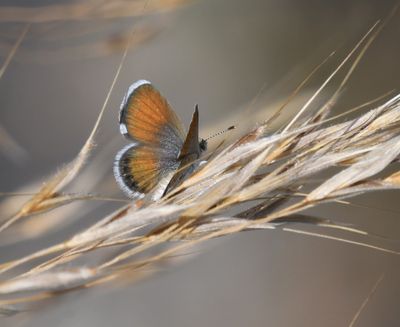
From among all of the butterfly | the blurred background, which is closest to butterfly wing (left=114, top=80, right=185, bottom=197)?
the butterfly

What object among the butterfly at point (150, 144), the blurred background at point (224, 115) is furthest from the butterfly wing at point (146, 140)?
the blurred background at point (224, 115)

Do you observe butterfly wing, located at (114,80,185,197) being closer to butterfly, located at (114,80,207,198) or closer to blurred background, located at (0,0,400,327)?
butterfly, located at (114,80,207,198)

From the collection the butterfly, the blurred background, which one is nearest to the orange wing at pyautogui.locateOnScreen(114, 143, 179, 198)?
the butterfly

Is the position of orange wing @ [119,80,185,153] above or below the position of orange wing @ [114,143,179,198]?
above

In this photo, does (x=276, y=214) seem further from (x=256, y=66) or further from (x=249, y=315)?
(x=256, y=66)

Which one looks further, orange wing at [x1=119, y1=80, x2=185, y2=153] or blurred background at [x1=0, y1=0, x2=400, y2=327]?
blurred background at [x1=0, y1=0, x2=400, y2=327]

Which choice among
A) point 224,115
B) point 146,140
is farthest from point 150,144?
point 224,115

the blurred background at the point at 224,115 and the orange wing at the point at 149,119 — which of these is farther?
the blurred background at the point at 224,115

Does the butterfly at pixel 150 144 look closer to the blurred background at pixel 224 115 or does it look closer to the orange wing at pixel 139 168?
the orange wing at pixel 139 168
